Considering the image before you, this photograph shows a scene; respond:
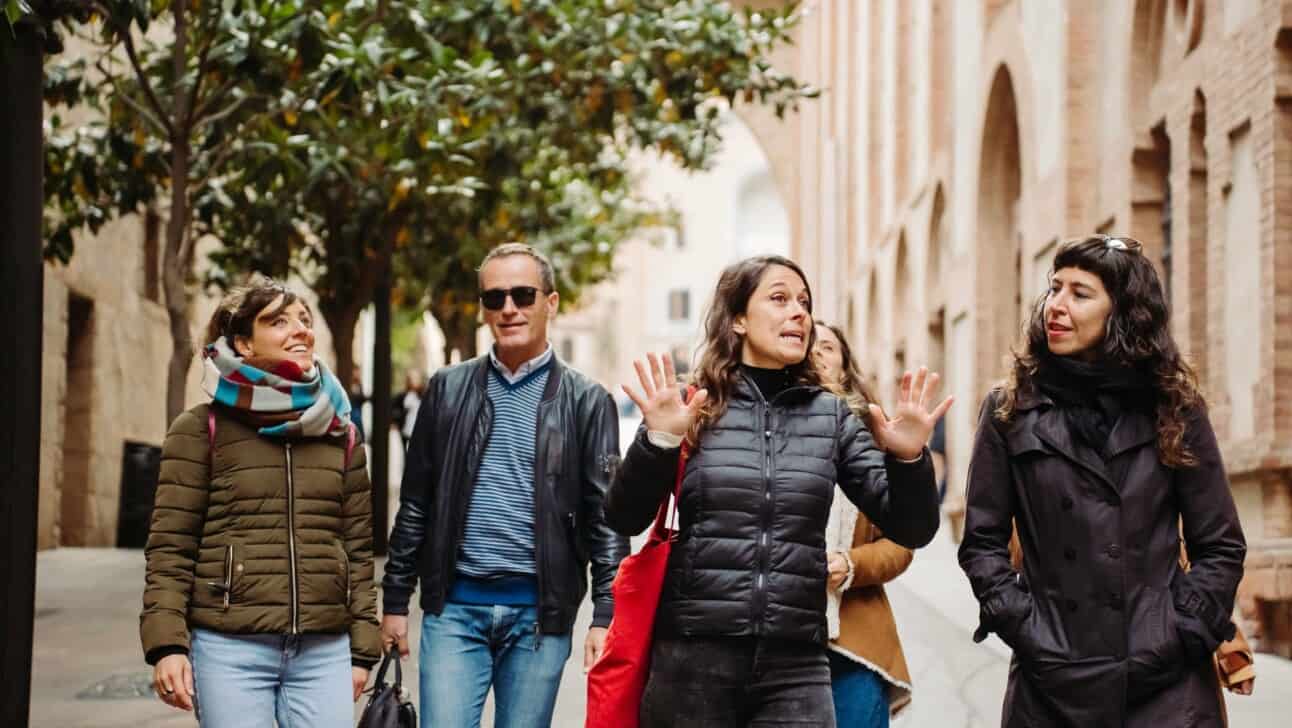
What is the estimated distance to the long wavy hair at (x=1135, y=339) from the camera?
444 cm

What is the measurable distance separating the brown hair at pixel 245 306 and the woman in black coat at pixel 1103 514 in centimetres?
191

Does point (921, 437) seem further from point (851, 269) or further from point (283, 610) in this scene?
point (851, 269)

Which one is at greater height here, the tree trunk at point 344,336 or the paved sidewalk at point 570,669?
the tree trunk at point 344,336

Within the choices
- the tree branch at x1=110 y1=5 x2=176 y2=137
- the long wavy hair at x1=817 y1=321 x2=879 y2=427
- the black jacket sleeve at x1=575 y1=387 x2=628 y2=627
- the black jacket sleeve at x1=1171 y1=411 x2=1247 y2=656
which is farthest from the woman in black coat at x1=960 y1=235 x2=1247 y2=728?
the tree branch at x1=110 y1=5 x2=176 y2=137

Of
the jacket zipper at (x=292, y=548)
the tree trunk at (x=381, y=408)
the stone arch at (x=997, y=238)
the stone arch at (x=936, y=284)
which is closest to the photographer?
the jacket zipper at (x=292, y=548)

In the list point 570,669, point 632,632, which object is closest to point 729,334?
point 632,632

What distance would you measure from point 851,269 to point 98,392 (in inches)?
880

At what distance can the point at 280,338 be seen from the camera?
16.1 feet

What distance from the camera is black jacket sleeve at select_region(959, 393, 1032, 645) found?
441 cm

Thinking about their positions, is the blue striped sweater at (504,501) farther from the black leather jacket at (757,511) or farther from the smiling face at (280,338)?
the black leather jacket at (757,511)

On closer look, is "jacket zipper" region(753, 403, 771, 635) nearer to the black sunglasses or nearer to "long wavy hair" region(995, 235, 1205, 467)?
"long wavy hair" region(995, 235, 1205, 467)

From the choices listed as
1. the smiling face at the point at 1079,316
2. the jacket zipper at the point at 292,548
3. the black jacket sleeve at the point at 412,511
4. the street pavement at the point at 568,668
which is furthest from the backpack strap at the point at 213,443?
the street pavement at the point at 568,668

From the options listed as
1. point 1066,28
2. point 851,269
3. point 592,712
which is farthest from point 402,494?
point 851,269

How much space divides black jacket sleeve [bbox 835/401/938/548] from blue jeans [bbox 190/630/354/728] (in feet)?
4.73
